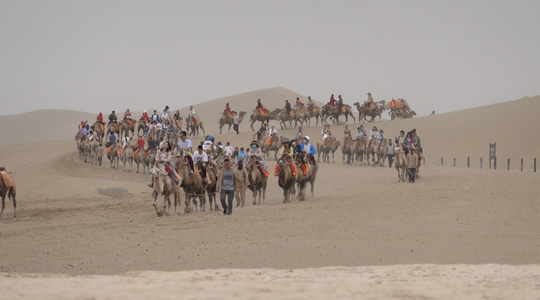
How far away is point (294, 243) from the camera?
16.4 metres

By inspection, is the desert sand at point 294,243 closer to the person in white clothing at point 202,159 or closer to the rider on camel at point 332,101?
the person in white clothing at point 202,159

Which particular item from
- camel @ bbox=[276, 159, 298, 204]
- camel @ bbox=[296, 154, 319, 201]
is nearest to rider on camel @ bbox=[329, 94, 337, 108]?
camel @ bbox=[296, 154, 319, 201]

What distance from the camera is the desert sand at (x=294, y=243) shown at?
9641 millimetres

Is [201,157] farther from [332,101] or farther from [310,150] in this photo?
[332,101]

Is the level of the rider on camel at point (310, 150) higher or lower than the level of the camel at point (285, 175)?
higher

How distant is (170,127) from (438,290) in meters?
37.9

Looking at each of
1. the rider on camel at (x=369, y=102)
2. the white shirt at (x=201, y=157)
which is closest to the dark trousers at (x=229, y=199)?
the white shirt at (x=201, y=157)

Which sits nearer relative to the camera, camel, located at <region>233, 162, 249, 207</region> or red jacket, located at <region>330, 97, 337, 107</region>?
camel, located at <region>233, 162, 249, 207</region>

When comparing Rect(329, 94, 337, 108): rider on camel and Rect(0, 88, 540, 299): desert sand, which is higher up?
A: Rect(329, 94, 337, 108): rider on camel

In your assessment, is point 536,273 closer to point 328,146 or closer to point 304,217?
point 304,217

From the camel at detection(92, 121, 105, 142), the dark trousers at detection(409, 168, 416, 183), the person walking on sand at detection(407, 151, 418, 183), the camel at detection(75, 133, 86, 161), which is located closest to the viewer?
the person walking on sand at detection(407, 151, 418, 183)

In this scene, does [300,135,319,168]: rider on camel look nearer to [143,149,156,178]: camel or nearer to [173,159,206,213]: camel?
[173,159,206,213]: camel

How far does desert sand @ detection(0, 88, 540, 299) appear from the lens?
964 cm

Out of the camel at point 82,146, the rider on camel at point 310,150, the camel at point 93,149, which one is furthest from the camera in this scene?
the camel at point 82,146
